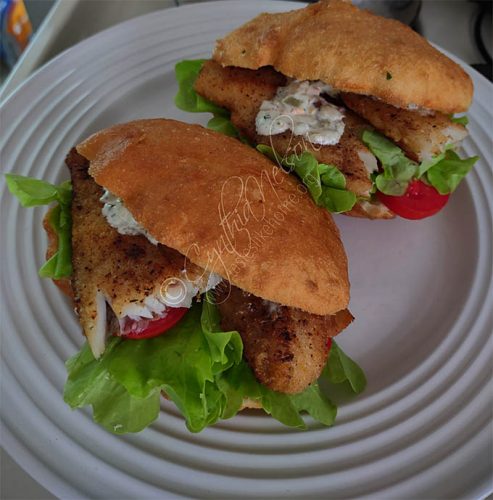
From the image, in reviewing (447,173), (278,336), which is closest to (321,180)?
(447,173)

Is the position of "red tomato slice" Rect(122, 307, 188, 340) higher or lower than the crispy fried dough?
lower

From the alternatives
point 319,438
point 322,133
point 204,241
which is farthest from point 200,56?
point 319,438

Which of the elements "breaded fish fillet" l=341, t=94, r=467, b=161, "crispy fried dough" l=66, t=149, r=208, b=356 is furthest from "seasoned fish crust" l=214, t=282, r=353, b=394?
"breaded fish fillet" l=341, t=94, r=467, b=161

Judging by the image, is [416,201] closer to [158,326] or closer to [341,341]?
[341,341]

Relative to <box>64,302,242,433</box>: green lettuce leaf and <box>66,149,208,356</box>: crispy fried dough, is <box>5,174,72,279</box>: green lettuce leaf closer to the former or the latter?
<box>66,149,208,356</box>: crispy fried dough

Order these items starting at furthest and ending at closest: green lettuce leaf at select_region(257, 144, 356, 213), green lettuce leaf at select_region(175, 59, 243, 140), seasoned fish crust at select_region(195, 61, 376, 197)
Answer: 1. green lettuce leaf at select_region(175, 59, 243, 140)
2. seasoned fish crust at select_region(195, 61, 376, 197)
3. green lettuce leaf at select_region(257, 144, 356, 213)

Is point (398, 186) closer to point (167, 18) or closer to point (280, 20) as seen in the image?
point (280, 20)

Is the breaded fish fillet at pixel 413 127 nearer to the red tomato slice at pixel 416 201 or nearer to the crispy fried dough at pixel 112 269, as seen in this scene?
the red tomato slice at pixel 416 201
